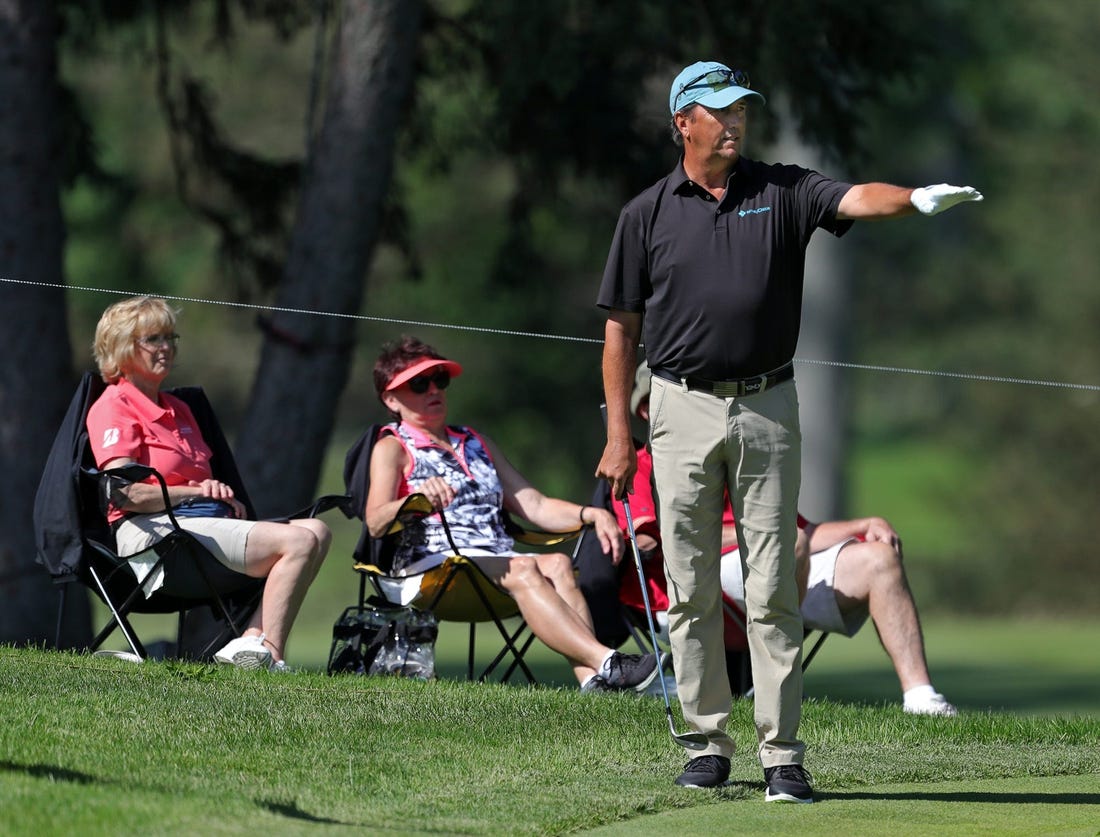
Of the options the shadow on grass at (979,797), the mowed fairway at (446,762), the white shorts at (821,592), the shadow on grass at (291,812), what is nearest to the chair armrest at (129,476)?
the mowed fairway at (446,762)

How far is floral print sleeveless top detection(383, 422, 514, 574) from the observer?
266 inches

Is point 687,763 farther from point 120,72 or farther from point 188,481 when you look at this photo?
point 120,72

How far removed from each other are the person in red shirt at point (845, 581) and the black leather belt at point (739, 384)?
5.88ft

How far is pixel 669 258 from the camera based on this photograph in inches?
179

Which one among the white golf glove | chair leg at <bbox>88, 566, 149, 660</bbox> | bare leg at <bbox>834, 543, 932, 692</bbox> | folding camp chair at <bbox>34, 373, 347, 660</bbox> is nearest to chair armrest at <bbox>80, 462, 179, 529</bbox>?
folding camp chair at <bbox>34, 373, 347, 660</bbox>

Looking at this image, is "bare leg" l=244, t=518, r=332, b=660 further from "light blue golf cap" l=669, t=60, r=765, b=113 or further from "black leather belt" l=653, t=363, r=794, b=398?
"light blue golf cap" l=669, t=60, r=765, b=113

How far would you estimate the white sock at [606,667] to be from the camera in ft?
20.8

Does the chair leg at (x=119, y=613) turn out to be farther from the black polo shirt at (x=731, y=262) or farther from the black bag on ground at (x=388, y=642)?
the black polo shirt at (x=731, y=262)

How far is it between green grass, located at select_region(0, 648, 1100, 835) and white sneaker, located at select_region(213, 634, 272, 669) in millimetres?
243

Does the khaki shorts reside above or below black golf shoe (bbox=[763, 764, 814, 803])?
above

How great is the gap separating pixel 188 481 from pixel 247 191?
5.04 m

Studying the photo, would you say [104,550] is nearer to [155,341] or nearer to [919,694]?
[155,341]

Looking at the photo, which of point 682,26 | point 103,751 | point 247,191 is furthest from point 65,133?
point 103,751

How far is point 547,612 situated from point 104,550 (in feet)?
4.98
